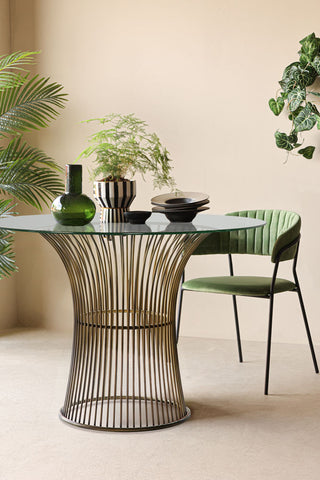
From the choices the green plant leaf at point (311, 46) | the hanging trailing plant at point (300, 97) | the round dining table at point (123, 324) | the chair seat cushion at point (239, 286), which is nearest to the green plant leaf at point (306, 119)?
the hanging trailing plant at point (300, 97)

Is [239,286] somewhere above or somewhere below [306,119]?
below

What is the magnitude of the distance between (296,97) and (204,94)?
64 cm

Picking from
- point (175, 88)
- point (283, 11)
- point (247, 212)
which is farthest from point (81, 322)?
point (283, 11)

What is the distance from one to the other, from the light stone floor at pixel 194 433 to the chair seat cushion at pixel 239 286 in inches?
19.2

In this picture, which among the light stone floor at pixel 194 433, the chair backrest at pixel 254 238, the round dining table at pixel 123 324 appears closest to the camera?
the light stone floor at pixel 194 433

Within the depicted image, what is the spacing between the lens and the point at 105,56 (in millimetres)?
4875

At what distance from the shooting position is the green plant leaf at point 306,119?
14.1 ft

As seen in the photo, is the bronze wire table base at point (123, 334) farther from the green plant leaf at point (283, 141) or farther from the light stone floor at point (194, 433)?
the green plant leaf at point (283, 141)

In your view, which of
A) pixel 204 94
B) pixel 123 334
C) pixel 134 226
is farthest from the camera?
pixel 204 94

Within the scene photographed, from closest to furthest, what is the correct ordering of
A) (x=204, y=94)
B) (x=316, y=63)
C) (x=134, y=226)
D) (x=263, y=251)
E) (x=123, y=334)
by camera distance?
(x=134, y=226) < (x=123, y=334) < (x=263, y=251) < (x=316, y=63) < (x=204, y=94)

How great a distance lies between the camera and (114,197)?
315 cm

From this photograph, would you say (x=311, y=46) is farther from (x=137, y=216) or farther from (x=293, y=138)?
(x=137, y=216)

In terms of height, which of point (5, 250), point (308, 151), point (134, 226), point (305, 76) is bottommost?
point (5, 250)

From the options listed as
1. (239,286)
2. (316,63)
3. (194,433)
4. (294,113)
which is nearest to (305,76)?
(316,63)
